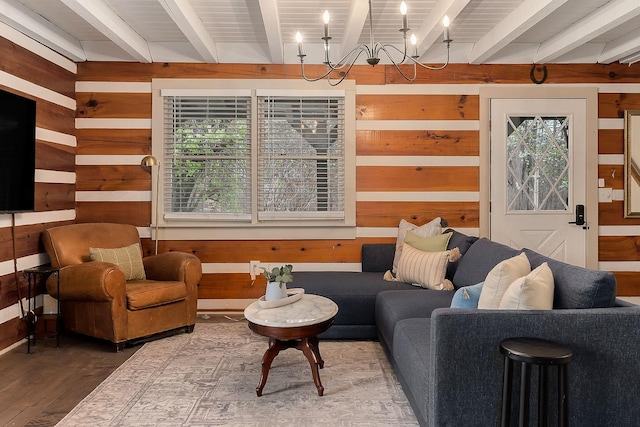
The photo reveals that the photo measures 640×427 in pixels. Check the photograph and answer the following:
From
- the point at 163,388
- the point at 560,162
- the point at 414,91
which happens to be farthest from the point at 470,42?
the point at 163,388

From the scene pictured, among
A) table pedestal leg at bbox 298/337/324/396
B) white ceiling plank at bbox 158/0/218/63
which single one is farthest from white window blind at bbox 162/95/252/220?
table pedestal leg at bbox 298/337/324/396

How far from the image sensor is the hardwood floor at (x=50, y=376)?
8.13ft

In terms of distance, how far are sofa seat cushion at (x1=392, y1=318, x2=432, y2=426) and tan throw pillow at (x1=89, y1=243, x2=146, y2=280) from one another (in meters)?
2.41

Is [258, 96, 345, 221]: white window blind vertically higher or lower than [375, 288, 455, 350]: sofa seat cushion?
higher

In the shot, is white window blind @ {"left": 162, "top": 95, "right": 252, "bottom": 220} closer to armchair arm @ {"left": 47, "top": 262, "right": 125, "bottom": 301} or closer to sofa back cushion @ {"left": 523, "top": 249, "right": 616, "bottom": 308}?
armchair arm @ {"left": 47, "top": 262, "right": 125, "bottom": 301}

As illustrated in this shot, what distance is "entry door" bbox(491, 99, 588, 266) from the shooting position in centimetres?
447

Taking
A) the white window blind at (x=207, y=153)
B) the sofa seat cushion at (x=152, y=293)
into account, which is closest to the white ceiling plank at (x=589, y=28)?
the white window blind at (x=207, y=153)

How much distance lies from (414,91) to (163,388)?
344cm

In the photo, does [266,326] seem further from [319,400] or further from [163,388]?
[163,388]

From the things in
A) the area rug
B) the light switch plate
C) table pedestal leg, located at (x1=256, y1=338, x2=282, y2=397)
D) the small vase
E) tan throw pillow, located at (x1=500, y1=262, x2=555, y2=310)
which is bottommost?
the area rug

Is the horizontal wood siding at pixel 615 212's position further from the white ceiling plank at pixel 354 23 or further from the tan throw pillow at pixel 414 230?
the white ceiling plank at pixel 354 23

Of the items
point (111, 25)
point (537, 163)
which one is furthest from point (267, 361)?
point (537, 163)

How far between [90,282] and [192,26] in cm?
211

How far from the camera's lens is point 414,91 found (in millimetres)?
4516
